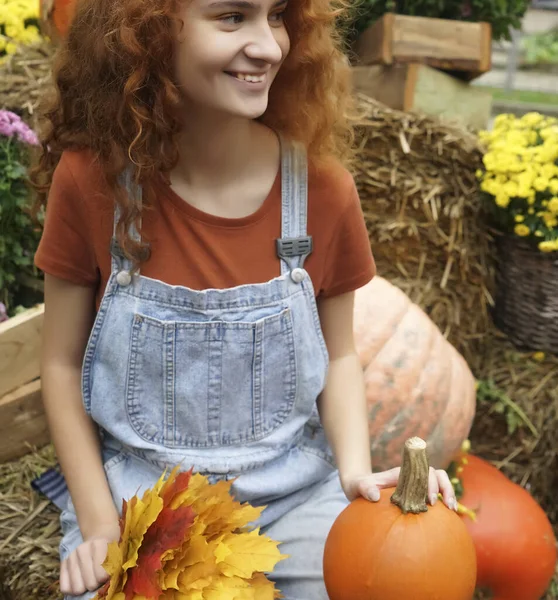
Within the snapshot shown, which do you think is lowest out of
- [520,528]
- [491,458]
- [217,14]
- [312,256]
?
[491,458]

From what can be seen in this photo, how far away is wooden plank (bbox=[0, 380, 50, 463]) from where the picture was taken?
75.3 inches

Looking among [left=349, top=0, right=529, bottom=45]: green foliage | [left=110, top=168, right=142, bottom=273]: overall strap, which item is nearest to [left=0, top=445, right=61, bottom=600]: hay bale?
[left=110, top=168, right=142, bottom=273]: overall strap

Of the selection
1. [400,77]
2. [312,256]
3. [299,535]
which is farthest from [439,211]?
[299,535]

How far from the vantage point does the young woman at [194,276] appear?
1.30 metres

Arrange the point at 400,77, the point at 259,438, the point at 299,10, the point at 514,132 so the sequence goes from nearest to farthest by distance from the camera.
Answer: the point at 299,10, the point at 259,438, the point at 514,132, the point at 400,77

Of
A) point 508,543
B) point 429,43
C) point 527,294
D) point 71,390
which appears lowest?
point 508,543

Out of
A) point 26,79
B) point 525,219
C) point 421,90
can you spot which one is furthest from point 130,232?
point 421,90

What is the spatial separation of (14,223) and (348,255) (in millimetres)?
1239

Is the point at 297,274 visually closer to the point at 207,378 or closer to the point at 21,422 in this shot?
the point at 207,378

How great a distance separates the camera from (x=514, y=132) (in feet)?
8.30

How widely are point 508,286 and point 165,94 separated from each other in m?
1.70

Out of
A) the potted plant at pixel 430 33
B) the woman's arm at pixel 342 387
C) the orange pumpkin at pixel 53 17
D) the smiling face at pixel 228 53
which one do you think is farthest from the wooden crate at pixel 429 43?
the smiling face at pixel 228 53

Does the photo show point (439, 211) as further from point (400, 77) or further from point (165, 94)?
point (165, 94)

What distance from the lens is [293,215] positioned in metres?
1.41
